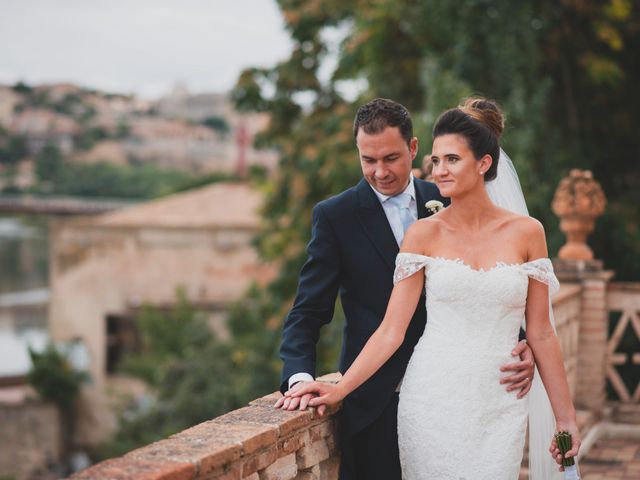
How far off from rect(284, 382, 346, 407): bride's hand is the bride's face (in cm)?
72

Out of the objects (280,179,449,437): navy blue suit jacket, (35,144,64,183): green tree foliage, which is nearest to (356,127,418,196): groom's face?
(280,179,449,437): navy blue suit jacket

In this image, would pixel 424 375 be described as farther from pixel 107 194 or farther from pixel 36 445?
pixel 107 194

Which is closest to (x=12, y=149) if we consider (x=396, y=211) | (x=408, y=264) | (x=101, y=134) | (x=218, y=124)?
(x=101, y=134)

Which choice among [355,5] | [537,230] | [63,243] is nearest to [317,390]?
[537,230]

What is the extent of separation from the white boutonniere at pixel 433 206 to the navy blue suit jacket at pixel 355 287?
149mm

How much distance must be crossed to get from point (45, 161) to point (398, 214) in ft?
230

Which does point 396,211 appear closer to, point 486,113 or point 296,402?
point 486,113

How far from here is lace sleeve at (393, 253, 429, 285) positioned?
2750mm

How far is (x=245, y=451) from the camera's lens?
2518 mm

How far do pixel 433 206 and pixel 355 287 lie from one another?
0.37m

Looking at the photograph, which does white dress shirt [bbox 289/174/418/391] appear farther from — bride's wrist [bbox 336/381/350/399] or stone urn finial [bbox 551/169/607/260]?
stone urn finial [bbox 551/169/607/260]

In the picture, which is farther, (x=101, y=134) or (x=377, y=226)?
(x=101, y=134)

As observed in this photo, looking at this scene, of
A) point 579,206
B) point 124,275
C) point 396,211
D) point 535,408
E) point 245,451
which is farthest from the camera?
point 124,275

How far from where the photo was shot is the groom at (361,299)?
2.90m
